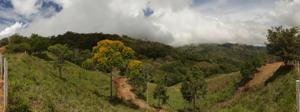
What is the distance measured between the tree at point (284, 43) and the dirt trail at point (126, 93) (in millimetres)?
24888

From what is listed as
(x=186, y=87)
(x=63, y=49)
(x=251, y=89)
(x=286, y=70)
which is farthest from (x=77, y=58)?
(x=286, y=70)

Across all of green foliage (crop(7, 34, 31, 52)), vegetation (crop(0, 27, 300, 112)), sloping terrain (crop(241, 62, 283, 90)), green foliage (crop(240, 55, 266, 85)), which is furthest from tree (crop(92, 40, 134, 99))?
green foliage (crop(240, 55, 266, 85))

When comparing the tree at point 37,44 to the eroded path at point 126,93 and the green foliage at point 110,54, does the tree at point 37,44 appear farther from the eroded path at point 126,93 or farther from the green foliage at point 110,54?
the green foliage at point 110,54

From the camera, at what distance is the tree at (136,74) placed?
70.8m

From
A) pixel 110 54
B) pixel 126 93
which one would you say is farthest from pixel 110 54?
pixel 126 93

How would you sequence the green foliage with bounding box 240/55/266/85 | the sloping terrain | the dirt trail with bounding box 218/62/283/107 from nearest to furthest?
the dirt trail with bounding box 218/62/283/107 < the sloping terrain < the green foliage with bounding box 240/55/266/85

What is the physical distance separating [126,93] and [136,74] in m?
12.1

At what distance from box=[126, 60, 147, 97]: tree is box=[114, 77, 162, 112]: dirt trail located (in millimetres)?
1889

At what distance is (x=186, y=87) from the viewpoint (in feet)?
249

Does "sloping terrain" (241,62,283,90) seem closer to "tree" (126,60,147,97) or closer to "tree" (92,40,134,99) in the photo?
"tree" (126,60,147,97)

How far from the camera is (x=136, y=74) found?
249 ft

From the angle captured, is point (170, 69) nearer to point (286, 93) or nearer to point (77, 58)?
point (77, 58)

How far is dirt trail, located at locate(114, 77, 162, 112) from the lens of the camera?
2963 inches

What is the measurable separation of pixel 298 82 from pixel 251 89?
2465 inches
